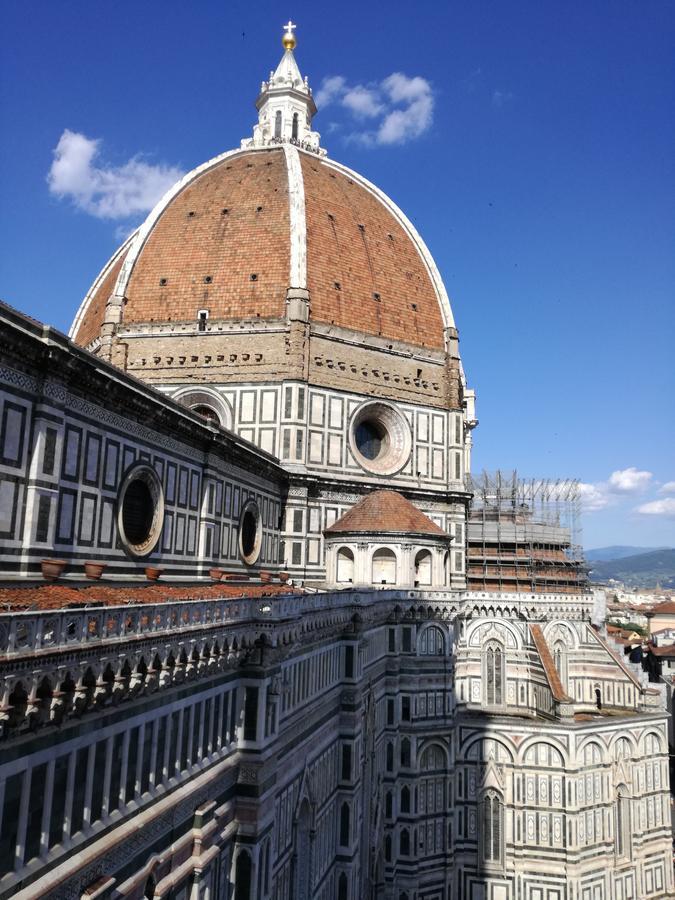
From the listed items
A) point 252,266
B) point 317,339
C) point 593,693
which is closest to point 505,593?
point 593,693

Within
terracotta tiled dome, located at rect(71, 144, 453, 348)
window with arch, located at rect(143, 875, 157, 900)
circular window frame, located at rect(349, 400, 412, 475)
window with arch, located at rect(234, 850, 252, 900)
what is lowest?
window with arch, located at rect(234, 850, 252, 900)

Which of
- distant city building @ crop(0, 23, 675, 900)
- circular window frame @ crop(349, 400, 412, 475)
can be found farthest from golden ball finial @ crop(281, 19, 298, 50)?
circular window frame @ crop(349, 400, 412, 475)

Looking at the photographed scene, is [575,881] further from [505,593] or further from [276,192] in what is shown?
[276,192]

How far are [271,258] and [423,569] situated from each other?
16195 mm

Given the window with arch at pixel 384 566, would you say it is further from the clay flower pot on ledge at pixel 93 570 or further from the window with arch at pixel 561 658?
the clay flower pot on ledge at pixel 93 570

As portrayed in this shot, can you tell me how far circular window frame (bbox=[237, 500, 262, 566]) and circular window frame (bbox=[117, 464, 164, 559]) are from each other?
6685 millimetres

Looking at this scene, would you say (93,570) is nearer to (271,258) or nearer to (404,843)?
(404,843)

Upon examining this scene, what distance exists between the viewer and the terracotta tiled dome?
35.8m

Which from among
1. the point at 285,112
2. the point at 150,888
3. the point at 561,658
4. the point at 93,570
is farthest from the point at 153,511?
the point at 285,112

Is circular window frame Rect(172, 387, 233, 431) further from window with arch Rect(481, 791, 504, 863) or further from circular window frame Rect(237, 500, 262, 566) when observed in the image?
window with arch Rect(481, 791, 504, 863)

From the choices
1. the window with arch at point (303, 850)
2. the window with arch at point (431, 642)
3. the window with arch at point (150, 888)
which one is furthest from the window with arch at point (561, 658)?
A: the window with arch at point (150, 888)

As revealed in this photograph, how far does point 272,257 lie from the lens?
3625 cm

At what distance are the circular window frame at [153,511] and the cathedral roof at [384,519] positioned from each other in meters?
13.6

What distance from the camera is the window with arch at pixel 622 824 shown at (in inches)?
1287
